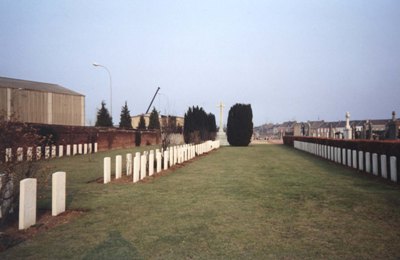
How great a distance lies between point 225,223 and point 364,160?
1083cm

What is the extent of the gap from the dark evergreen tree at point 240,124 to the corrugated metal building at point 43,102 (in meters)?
20.1

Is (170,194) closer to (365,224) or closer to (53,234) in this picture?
(53,234)

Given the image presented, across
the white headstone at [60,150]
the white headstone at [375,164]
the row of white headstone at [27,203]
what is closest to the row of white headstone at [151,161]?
the row of white headstone at [27,203]

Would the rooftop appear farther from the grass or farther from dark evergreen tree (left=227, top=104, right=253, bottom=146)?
the grass

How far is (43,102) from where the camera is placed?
41.2 m

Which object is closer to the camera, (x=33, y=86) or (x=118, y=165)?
(x=118, y=165)

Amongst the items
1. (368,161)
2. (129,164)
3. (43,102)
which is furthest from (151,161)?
(43,102)

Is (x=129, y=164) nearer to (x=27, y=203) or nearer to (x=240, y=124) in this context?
(x=27, y=203)

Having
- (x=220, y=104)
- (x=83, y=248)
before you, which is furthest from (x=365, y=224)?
(x=220, y=104)

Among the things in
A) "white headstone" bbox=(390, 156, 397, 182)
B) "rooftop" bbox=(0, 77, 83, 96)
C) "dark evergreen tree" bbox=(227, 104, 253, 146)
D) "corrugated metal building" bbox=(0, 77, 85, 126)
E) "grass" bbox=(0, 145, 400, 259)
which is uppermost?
"rooftop" bbox=(0, 77, 83, 96)

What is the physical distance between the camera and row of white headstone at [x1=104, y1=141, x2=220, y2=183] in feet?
35.9

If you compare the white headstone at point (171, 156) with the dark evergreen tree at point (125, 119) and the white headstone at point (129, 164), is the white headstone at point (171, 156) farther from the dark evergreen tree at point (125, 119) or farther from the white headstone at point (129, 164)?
the dark evergreen tree at point (125, 119)

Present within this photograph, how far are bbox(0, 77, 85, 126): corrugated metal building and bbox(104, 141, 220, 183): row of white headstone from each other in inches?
897

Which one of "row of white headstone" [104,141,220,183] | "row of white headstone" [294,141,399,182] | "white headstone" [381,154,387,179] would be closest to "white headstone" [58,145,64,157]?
"row of white headstone" [104,141,220,183]
